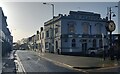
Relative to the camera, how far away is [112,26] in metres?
30.7

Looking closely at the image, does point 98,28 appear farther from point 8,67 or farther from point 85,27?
point 8,67

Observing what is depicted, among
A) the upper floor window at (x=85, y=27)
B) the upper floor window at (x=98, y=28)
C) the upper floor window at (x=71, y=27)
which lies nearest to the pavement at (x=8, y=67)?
the upper floor window at (x=71, y=27)

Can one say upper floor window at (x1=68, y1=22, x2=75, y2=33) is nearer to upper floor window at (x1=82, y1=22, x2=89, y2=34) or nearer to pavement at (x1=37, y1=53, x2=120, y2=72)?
upper floor window at (x1=82, y1=22, x2=89, y2=34)

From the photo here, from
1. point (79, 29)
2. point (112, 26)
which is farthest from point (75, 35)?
point (112, 26)

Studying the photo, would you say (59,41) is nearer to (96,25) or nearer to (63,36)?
(63,36)

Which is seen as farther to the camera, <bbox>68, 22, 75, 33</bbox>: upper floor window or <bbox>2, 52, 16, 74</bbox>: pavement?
<bbox>68, 22, 75, 33</bbox>: upper floor window

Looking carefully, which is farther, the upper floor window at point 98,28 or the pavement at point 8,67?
the upper floor window at point 98,28

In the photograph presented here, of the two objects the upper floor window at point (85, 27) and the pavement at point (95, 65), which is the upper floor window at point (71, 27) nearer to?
the upper floor window at point (85, 27)

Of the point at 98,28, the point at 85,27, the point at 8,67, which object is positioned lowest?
the point at 8,67

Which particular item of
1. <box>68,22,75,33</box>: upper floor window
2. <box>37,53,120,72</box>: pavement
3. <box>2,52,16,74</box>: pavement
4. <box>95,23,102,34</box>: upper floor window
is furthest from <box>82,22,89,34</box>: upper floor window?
<box>2,52,16,74</box>: pavement

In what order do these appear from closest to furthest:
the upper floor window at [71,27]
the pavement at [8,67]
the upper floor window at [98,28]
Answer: the pavement at [8,67]
the upper floor window at [71,27]
the upper floor window at [98,28]

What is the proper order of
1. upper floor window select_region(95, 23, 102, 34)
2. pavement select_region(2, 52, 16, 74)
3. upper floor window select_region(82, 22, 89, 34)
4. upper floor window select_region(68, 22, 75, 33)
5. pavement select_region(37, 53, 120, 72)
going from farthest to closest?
1. upper floor window select_region(95, 23, 102, 34)
2. upper floor window select_region(82, 22, 89, 34)
3. upper floor window select_region(68, 22, 75, 33)
4. pavement select_region(37, 53, 120, 72)
5. pavement select_region(2, 52, 16, 74)

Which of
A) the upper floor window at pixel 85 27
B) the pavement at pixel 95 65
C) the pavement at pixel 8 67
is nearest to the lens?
the pavement at pixel 8 67

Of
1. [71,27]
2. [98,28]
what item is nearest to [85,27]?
[98,28]
